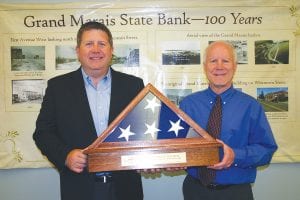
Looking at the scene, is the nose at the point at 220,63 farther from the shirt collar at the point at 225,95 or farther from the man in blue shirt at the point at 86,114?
the man in blue shirt at the point at 86,114

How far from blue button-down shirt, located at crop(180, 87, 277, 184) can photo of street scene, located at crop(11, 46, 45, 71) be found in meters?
1.16

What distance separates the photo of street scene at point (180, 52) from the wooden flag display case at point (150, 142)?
94 centimetres

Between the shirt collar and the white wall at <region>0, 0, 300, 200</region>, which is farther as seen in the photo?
the white wall at <region>0, 0, 300, 200</region>

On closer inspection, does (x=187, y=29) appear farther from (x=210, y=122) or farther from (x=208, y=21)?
(x=210, y=122)

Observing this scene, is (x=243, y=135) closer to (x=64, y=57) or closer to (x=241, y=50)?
(x=241, y=50)

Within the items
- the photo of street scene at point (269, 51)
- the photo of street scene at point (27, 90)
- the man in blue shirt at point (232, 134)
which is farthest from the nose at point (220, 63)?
the photo of street scene at point (27, 90)

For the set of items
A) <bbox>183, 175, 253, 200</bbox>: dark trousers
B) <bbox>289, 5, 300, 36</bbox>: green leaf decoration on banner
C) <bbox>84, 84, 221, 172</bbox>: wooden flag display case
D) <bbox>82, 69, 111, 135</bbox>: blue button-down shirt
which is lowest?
<bbox>183, 175, 253, 200</bbox>: dark trousers

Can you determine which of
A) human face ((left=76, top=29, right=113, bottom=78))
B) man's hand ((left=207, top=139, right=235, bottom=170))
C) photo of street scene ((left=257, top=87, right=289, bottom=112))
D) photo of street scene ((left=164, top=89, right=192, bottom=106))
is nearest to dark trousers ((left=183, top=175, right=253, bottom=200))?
man's hand ((left=207, top=139, right=235, bottom=170))

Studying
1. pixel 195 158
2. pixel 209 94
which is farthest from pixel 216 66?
pixel 195 158

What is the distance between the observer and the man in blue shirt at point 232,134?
1474 mm

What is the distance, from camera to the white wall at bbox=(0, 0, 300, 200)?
7.52 feet

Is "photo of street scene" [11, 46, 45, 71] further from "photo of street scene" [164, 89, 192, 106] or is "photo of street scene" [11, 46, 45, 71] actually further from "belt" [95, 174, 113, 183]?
"belt" [95, 174, 113, 183]

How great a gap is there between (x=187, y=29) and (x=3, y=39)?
3.91 feet

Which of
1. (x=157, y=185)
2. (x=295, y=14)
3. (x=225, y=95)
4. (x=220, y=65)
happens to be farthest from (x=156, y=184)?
(x=295, y=14)
